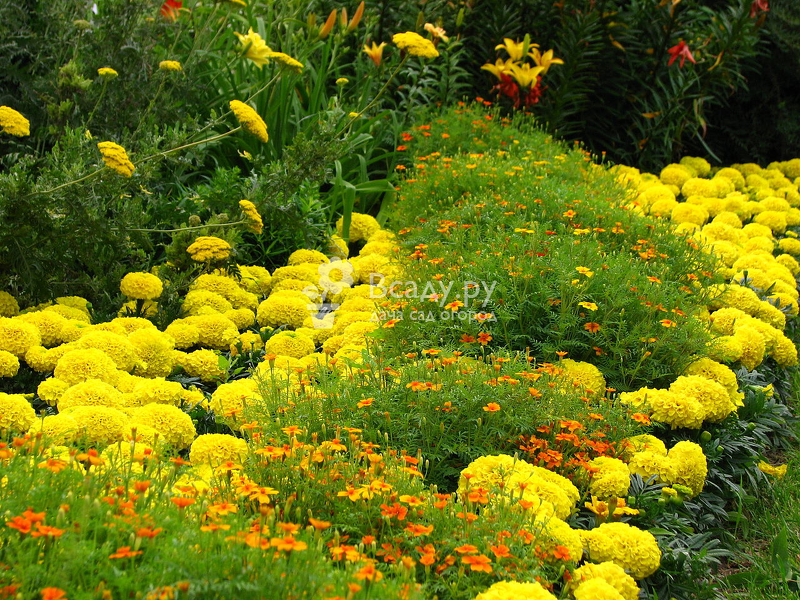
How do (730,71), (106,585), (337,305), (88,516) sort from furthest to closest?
1. (730,71)
2. (337,305)
3. (88,516)
4. (106,585)

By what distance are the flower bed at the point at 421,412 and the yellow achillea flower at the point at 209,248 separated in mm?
27

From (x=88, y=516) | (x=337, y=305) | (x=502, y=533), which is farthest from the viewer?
(x=337, y=305)

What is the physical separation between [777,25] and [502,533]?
23.2 ft

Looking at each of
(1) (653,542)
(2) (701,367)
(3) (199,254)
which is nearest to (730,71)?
(2) (701,367)

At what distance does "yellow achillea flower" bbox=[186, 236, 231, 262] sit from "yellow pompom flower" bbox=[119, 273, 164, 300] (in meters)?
0.24

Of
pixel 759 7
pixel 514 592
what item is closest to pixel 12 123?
pixel 514 592

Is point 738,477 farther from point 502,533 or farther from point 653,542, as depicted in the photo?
point 502,533

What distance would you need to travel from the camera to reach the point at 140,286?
3643 mm

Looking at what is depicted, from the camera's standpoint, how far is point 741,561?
8.98 feet

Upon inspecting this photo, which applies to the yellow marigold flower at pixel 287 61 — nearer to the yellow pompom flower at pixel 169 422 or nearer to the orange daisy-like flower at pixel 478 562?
the yellow pompom flower at pixel 169 422

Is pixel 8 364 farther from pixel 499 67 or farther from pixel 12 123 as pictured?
pixel 499 67

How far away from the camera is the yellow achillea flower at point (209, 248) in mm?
3789

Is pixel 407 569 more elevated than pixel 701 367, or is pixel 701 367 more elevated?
pixel 407 569

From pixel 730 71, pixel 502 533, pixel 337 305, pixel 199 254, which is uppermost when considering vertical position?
pixel 730 71
